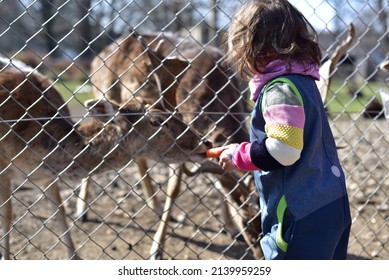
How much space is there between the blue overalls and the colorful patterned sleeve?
75mm

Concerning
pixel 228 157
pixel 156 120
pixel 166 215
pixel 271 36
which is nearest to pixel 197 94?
pixel 166 215

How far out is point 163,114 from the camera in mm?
4383

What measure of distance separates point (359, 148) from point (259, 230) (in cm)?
493

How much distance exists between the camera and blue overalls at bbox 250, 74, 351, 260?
9.06 feet

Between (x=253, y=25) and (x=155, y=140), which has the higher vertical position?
(x=253, y=25)

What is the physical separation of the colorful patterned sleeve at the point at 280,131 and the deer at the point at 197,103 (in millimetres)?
1276

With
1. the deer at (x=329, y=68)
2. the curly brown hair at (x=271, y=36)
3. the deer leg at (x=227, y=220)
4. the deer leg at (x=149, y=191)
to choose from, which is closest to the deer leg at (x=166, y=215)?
the deer leg at (x=227, y=220)

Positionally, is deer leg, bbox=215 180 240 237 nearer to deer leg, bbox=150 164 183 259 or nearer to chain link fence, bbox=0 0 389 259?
chain link fence, bbox=0 0 389 259

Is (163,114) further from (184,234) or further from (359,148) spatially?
(359,148)

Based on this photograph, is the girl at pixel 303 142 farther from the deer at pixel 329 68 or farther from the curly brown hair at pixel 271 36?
the deer at pixel 329 68

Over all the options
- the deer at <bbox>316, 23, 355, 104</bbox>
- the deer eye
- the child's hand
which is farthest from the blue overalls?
the deer at <bbox>316, 23, 355, 104</bbox>

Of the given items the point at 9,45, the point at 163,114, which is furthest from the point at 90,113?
the point at 9,45

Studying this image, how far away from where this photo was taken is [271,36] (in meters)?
2.76
